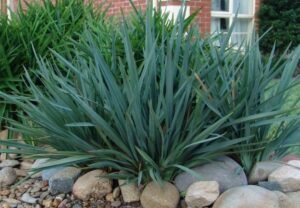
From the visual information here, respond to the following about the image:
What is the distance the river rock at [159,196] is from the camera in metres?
2.51

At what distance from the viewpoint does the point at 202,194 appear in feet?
7.93

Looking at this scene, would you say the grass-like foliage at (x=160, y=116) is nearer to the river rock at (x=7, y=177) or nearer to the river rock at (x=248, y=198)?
the river rock at (x=248, y=198)

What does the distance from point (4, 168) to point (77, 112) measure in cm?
82

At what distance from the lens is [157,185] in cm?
254

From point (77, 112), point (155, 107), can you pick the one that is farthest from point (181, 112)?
point (77, 112)

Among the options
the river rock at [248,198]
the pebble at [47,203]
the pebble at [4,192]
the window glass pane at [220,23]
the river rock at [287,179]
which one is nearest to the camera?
the river rock at [248,198]

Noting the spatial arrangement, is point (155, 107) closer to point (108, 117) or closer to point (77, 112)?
point (108, 117)

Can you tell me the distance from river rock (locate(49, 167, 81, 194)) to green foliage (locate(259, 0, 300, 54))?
7.88 metres

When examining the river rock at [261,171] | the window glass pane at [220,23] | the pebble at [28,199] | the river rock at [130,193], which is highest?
the window glass pane at [220,23]

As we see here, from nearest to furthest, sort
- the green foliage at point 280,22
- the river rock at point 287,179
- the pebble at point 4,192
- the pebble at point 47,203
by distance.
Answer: the river rock at point 287,179 < the pebble at point 47,203 < the pebble at point 4,192 < the green foliage at point 280,22

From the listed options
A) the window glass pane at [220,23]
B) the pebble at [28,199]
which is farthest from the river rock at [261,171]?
the window glass pane at [220,23]

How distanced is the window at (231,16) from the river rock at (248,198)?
6.84 m

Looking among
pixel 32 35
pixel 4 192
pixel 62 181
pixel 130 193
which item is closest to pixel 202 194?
pixel 130 193

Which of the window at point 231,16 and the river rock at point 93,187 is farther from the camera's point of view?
the window at point 231,16
